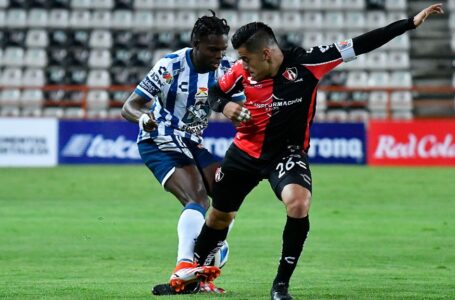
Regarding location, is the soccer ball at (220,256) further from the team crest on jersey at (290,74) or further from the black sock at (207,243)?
the team crest on jersey at (290,74)

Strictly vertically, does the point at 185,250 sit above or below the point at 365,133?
above

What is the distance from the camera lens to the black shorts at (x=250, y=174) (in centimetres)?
802

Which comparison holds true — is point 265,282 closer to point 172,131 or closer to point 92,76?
point 172,131

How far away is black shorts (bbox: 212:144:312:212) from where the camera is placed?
8.02 meters

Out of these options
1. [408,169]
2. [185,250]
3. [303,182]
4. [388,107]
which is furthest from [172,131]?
[388,107]

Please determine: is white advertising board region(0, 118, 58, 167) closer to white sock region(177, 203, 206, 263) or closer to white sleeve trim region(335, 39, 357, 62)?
white sock region(177, 203, 206, 263)

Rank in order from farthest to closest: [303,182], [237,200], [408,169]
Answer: [408,169] < [237,200] < [303,182]

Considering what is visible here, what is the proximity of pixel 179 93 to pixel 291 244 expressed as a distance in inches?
81.3

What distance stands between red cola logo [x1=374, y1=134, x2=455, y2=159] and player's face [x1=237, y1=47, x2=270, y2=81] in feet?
61.8

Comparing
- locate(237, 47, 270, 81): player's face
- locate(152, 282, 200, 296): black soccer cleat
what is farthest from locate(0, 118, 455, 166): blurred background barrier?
locate(237, 47, 270, 81): player's face

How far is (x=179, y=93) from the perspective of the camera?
9.38 metres

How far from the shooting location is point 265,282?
9.50 metres

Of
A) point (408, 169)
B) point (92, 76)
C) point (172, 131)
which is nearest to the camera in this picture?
point (172, 131)

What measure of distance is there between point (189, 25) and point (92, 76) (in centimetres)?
320
